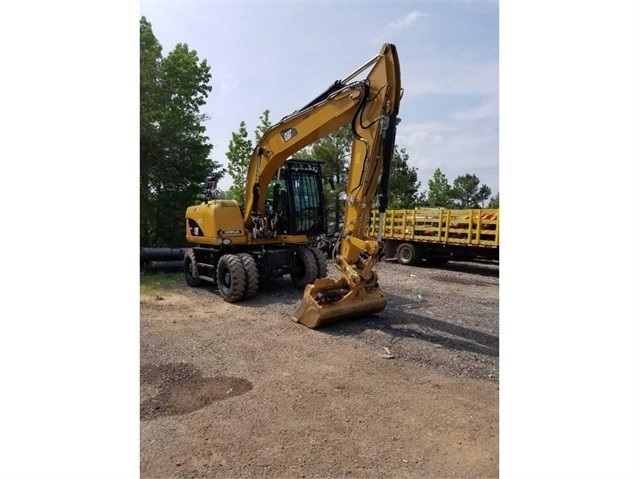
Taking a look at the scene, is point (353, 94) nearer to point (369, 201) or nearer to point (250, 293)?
point (369, 201)

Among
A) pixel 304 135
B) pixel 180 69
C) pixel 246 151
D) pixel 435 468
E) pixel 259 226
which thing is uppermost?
pixel 180 69

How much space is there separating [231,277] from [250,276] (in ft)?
1.01

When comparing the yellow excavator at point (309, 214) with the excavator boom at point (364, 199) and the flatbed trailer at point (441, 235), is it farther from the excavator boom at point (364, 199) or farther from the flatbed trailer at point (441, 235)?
the flatbed trailer at point (441, 235)

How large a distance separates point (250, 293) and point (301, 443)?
434 cm

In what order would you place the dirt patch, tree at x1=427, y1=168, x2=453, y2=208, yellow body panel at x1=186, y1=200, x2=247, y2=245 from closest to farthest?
the dirt patch → yellow body panel at x1=186, y1=200, x2=247, y2=245 → tree at x1=427, y1=168, x2=453, y2=208

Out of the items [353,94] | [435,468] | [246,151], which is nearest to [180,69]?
[246,151]

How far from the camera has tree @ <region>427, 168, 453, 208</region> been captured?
25.6m

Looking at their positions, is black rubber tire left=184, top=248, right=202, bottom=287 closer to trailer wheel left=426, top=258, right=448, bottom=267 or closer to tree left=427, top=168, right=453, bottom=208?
trailer wheel left=426, top=258, right=448, bottom=267

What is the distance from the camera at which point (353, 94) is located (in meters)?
5.48

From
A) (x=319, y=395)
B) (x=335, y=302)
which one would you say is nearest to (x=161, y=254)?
(x=335, y=302)

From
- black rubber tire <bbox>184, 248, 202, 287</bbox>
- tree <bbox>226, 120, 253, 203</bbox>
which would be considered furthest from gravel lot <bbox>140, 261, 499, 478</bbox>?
tree <bbox>226, 120, 253, 203</bbox>

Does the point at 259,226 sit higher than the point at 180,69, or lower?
lower

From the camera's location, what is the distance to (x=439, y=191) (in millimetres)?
25797

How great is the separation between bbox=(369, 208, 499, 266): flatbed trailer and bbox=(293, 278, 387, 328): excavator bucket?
5150 millimetres
